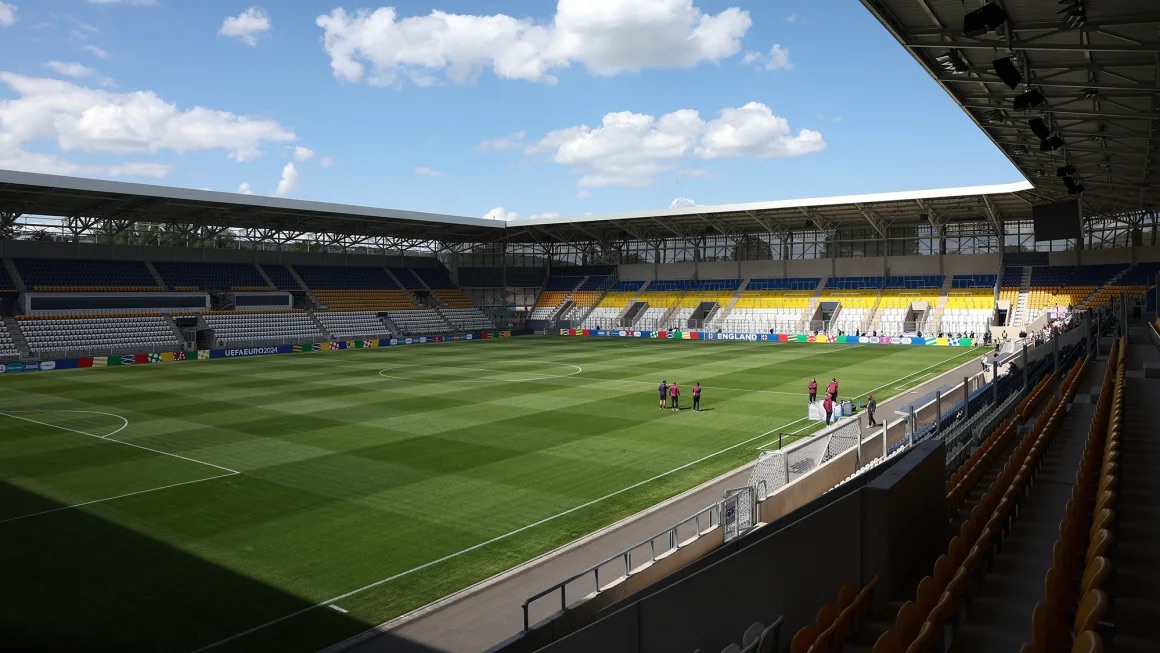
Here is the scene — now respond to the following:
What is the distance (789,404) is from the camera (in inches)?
1110

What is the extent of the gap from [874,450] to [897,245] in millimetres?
52639

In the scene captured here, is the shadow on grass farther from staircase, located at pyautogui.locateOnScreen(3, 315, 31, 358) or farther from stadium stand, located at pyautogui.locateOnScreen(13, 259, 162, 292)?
stadium stand, located at pyautogui.locateOnScreen(13, 259, 162, 292)

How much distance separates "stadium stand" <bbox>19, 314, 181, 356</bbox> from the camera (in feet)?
150

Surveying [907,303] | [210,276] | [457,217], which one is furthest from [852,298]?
[210,276]

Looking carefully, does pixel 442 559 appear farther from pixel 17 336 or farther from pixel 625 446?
pixel 17 336

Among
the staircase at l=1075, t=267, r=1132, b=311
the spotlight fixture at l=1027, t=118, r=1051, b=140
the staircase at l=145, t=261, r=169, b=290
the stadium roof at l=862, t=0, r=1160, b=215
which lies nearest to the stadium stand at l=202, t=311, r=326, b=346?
the staircase at l=145, t=261, r=169, b=290

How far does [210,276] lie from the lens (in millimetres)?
60125

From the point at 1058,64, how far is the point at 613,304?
5712cm

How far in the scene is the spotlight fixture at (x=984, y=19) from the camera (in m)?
14.4

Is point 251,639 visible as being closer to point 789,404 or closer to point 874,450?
point 874,450

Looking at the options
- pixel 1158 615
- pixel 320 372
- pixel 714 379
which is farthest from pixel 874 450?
pixel 320 372

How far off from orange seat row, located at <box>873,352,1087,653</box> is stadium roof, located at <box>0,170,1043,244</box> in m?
41.9

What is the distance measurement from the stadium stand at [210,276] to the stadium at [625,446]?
0.41 m

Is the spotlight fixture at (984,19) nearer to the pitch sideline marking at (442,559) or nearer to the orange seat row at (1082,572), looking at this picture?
the orange seat row at (1082,572)
